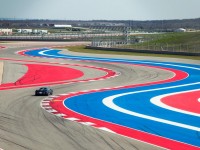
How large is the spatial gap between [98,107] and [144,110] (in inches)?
146

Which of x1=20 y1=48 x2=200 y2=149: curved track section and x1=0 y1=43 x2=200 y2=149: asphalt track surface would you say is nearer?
x1=0 y1=43 x2=200 y2=149: asphalt track surface

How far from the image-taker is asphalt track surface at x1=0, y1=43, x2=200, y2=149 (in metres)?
22.0

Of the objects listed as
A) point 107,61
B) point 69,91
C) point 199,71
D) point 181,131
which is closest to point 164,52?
point 107,61

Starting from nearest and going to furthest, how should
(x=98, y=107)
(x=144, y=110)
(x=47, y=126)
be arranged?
(x=47, y=126) < (x=144, y=110) < (x=98, y=107)

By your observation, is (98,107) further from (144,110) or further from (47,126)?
(47,126)

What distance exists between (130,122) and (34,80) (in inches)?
979

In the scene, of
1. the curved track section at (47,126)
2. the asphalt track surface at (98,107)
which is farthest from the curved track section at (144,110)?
the curved track section at (47,126)

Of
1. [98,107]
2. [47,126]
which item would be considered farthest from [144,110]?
[47,126]

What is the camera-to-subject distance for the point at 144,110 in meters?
32.0

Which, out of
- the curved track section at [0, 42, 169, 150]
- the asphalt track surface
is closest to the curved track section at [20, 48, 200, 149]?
the asphalt track surface

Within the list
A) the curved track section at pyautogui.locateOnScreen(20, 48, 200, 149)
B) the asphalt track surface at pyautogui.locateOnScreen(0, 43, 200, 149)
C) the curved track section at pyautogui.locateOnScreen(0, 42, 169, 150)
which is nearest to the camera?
the curved track section at pyautogui.locateOnScreen(0, 42, 169, 150)

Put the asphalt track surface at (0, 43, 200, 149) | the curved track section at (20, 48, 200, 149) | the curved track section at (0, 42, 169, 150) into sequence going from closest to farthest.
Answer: the curved track section at (0, 42, 169, 150) → the asphalt track surface at (0, 43, 200, 149) → the curved track section at (20, 48, 200, 149)

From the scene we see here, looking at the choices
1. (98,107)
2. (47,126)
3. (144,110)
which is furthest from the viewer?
(98,107)

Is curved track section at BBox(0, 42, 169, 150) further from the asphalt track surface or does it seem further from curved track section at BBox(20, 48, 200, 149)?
curved track section at BBox(20, 48, 200, 149)
